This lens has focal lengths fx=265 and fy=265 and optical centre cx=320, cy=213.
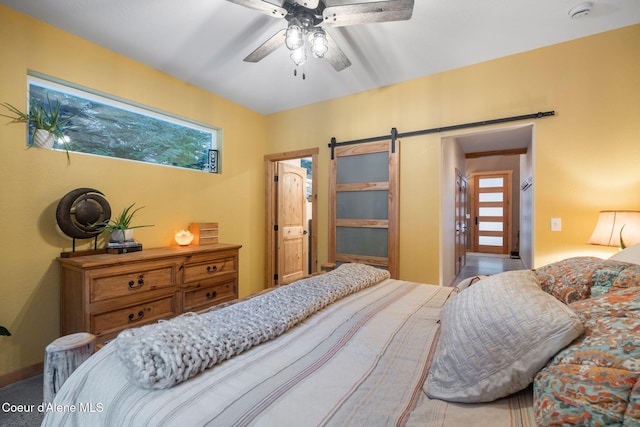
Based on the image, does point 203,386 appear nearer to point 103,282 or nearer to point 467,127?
point 103,282

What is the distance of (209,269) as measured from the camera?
2.72m

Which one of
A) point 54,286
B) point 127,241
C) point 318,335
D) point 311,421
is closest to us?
point 311,421

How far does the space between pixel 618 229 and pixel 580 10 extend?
1596mm

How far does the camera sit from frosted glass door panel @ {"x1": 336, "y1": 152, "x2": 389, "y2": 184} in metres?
3.14

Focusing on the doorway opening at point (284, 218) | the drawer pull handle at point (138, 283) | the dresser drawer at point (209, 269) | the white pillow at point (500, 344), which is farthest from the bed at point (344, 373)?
the doorway opening at point (284, 218)

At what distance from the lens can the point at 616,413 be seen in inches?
19.5

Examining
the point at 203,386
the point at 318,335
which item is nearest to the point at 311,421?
the point at 203,386

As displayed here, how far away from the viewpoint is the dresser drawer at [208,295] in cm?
253

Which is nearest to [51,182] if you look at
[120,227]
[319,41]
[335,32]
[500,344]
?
[120,227]

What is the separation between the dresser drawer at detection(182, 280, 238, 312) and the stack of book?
0.59m

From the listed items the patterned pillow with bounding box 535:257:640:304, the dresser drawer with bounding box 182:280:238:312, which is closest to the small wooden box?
the dresser drawer with bounding box 182:280:238:312

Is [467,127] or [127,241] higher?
[467,127]

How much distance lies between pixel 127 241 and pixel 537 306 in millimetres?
2857

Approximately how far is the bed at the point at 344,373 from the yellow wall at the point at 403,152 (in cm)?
172
